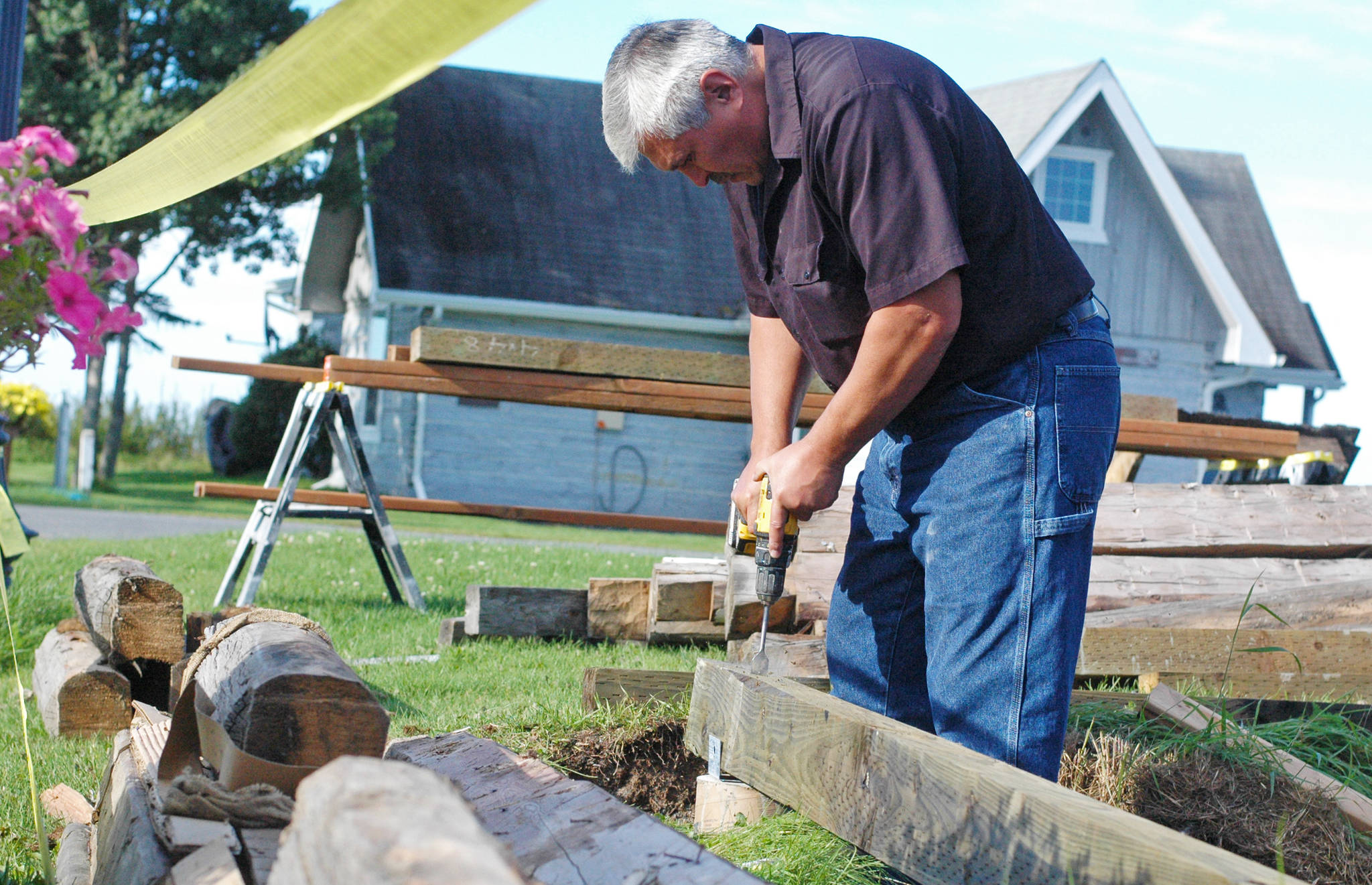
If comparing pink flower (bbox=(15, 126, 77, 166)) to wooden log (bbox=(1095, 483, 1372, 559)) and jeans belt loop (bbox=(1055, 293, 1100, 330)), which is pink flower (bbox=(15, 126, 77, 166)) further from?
wooden log (bbox=(1095, 483, 1372, 559))

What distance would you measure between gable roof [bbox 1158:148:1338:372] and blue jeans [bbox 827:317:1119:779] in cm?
1914

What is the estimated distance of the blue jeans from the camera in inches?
98.3

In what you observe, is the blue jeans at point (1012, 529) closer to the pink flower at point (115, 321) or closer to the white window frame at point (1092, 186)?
the pink flower at point (115, 321)

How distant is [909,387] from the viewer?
2.43 meters

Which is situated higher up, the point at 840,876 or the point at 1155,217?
the point at 1155,217

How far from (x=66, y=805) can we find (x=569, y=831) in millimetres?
Answer: 2031

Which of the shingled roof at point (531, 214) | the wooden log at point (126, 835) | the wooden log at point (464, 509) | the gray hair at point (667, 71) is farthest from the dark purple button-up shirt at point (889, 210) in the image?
the shingled roof at point (531, 214)

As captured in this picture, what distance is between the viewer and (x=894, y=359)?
239 cm

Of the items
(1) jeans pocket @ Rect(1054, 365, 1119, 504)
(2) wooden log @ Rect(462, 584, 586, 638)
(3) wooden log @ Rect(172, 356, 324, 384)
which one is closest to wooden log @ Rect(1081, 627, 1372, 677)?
(1) jeans pocket @ Rect(1054, 365, 1119, 504)

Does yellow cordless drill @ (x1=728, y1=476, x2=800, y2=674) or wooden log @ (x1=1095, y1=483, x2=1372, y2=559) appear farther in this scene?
wooden log @ (x1=1095, y1=483, x2=1372, y2=559)

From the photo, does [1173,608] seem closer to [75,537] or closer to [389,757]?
[389,757]

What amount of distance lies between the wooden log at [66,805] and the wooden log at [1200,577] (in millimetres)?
3893

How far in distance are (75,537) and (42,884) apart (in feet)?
30.7

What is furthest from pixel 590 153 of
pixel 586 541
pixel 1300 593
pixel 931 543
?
pixel 931 543
